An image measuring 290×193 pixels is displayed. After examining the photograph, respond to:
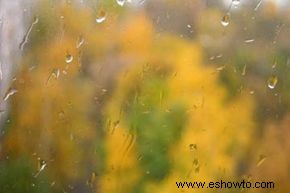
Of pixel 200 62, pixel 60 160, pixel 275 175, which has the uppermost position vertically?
pixel 200 62

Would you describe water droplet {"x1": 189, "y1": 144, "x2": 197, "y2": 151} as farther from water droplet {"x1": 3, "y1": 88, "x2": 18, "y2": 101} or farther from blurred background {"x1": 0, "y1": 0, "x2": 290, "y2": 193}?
water droplet {"x1": 3, "y1": 88, "x2": 18, "y2": 101}

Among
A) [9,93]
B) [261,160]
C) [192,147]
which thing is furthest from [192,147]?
[9,93]

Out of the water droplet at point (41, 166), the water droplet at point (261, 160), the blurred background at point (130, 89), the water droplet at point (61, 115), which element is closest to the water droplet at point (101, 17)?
the blurred background at point (130, 89)

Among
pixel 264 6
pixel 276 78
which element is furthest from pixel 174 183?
pixel 264 6

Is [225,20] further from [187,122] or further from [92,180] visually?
[92,180]

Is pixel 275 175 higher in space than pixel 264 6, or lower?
lower

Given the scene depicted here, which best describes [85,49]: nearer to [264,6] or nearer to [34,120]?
[34,120]

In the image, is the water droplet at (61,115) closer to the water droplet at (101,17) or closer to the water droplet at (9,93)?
the water droplet at (9,93)
